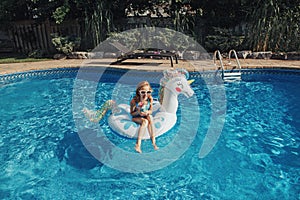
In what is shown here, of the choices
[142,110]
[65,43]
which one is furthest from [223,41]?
[142,110]

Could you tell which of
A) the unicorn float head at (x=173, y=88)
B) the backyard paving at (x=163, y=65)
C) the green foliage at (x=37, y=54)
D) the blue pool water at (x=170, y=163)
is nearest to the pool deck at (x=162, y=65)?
the backyard paving at (x=163, y=65)

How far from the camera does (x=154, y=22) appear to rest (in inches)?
479

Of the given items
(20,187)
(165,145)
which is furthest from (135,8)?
(20,187)

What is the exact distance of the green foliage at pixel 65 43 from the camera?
1172 cm

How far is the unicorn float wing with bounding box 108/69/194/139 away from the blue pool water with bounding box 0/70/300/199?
0.85ft

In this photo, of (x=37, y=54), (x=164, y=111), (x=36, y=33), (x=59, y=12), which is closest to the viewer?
(x=164, y=111)

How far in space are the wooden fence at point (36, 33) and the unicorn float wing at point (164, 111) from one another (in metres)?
9.24

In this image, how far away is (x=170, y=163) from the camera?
4340 mm

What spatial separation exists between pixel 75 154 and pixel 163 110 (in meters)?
1.83

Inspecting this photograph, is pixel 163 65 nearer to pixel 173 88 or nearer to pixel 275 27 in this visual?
pixel 173 88

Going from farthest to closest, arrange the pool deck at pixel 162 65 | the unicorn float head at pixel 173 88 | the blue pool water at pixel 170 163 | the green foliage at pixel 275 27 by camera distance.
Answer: the green foliage at pixel 275 27 < the pool deck at pixel 162 65 < the unicorn float head at pixel 173 88 < the blue pool water at pixel 170 163

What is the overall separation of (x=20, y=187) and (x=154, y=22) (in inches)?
390

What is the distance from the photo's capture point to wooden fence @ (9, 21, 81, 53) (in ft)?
42.9

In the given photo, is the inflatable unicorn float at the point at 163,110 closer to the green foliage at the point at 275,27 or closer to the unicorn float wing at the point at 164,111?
the unicorn float wing at the point at 164,111
